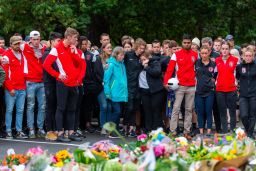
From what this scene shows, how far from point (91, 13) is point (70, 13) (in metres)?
1.55

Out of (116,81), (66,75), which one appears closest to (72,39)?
(66,75)

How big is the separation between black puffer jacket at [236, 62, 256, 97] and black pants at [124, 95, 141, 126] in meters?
2.14

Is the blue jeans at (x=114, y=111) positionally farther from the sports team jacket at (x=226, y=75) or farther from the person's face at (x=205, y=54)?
the sports team jacket at (x=226, y=75)

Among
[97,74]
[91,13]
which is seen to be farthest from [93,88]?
[91,13]

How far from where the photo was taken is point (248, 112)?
12594mm

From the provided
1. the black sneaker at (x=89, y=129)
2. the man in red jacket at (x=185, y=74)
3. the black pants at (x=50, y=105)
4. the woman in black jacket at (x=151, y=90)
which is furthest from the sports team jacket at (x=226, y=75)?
the black pants at (x=50, y=105)

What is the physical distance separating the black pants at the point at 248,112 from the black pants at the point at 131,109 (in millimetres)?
2142

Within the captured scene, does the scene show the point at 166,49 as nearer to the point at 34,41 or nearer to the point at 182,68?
the point at 182,68

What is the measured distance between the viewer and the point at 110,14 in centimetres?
2230

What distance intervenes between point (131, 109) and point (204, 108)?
1.49 metres

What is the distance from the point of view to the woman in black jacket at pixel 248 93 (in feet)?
41.1

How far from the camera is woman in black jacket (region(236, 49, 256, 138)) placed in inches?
493

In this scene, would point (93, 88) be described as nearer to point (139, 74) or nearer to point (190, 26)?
point (139, 74)

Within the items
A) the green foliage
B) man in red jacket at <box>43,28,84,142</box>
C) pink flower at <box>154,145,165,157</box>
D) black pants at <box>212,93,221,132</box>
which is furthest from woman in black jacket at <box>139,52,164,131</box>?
pink flower at <box>154,145,165,157</box>
